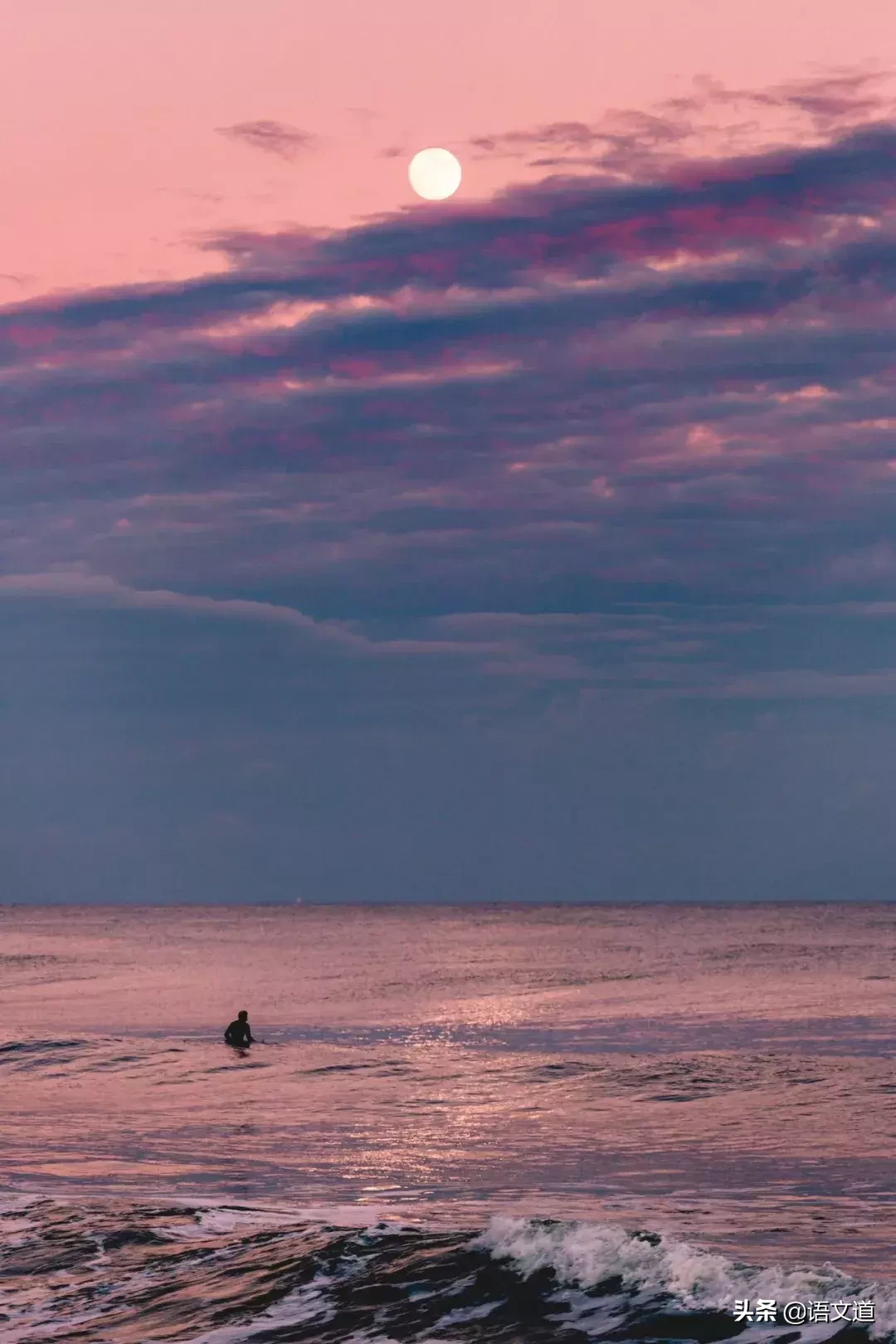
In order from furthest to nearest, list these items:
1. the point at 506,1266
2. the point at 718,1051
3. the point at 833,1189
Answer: the point at 718,1051
the point at 833,1189
the point at 506,1266

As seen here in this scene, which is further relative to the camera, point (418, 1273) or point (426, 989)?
point (426, 989)

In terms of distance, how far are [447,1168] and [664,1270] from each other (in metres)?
10.9

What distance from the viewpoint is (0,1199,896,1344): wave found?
1350cm

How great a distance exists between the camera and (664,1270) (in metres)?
14.6

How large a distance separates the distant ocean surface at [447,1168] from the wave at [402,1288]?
4 cm

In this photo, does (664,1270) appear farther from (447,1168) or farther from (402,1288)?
(447,1168)

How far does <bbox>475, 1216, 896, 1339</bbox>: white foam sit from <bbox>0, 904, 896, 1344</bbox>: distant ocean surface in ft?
0.13

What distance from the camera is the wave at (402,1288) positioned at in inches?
531

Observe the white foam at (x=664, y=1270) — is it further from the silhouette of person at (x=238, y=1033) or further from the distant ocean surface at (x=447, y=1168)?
the silhouette of person at (x=238, y=1033)

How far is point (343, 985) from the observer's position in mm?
77500

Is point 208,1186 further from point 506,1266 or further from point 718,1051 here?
point 718,1051

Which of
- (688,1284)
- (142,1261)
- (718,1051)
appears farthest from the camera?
(718,1051)

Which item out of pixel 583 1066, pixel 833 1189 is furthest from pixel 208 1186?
pixel 583 1066

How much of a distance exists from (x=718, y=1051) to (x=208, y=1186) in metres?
23.0
